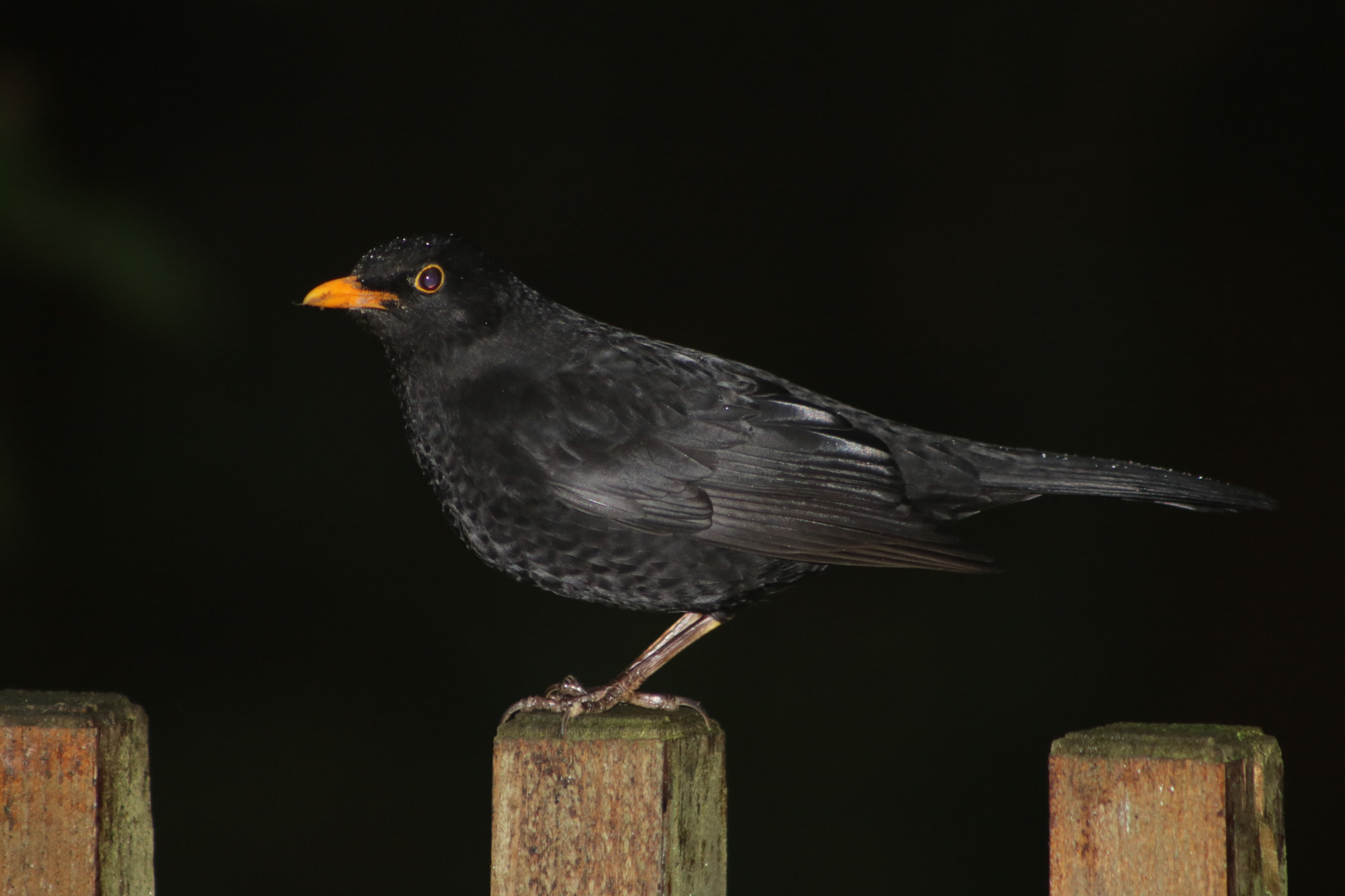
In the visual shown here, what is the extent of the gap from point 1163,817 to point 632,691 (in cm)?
154

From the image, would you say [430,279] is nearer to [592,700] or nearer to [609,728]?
[592,700]

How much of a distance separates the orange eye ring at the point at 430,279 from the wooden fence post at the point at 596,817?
5.37ft

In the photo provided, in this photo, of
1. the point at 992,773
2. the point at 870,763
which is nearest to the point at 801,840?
the point at 870,763

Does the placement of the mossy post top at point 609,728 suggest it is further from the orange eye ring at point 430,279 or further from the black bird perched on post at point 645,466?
the orange eye ring at point 430,279

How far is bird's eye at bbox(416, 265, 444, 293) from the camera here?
3.59 meters

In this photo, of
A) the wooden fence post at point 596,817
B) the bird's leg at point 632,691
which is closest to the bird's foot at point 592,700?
the bird's leg at point 632,691

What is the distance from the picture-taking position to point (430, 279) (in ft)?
11.8

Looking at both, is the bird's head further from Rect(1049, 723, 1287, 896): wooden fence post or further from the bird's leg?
Rect(1049, 723, 1287, 896): wooden fence post

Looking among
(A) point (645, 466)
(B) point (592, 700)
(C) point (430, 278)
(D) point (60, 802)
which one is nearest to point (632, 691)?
(B) point (592, 700)

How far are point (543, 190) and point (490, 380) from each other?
394 cm

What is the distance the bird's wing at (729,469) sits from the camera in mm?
3264

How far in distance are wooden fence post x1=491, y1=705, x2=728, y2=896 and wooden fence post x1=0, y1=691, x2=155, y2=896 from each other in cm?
65

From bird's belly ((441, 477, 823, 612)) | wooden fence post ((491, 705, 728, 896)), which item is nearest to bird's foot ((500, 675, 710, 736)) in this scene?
bird's belly ((441, 477, 823, 612))

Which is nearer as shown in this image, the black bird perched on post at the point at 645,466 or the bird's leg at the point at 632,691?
the bird's leg at the point at 632,691
